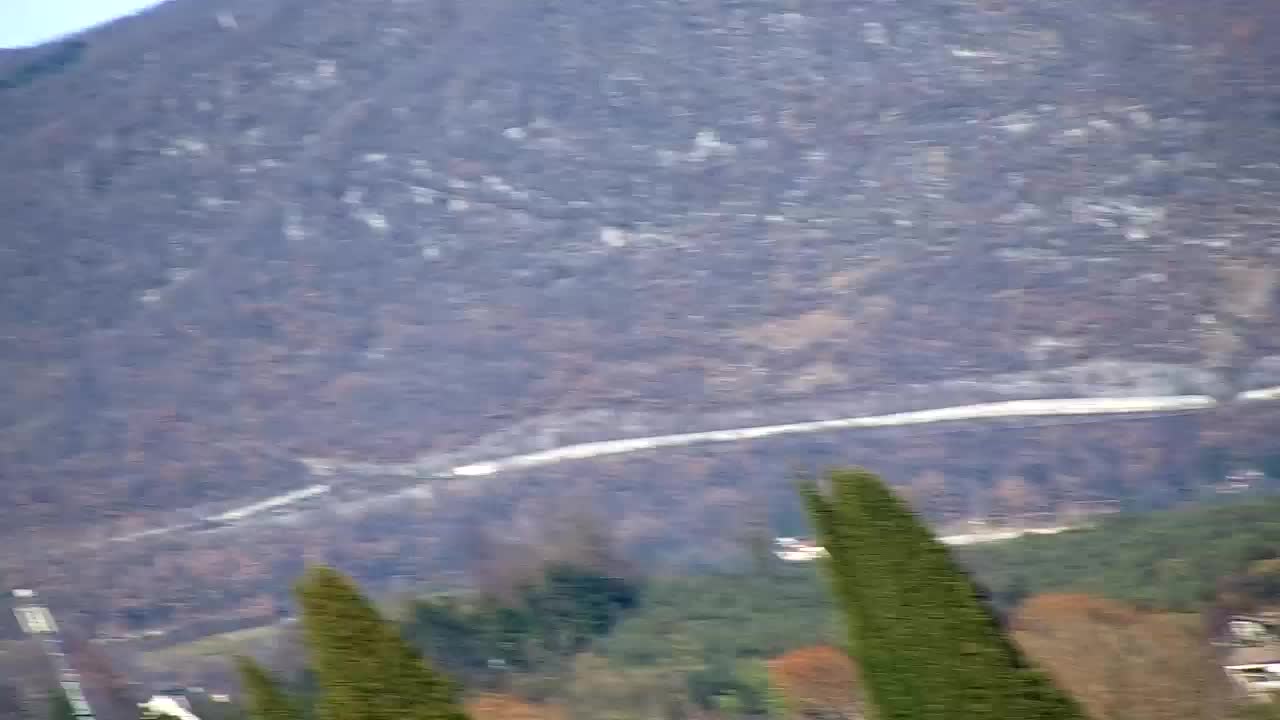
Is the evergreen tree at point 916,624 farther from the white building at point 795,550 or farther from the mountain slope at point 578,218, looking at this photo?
the mountain slope at point 578,218

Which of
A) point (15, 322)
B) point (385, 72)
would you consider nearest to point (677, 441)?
point (385, 72)

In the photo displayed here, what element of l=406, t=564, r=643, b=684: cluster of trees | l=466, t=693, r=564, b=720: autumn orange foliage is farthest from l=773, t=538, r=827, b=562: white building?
l=466, t=693, r=564, b=720: autumn orange foliage

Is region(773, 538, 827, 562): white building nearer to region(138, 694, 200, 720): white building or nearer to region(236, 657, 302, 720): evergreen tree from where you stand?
region(138, 694, 200, 720): white building

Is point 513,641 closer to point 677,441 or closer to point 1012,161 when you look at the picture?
point 677,441

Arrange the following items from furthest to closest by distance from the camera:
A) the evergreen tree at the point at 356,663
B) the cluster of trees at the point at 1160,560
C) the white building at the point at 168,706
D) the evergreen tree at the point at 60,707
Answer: the evergreen tree at the point at 60,707
the white building at the point at 168,706
the cluster of trees at the point at 1160,560
the evergreen tree at the point at 356,663

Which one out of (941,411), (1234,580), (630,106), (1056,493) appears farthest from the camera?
(630,106)

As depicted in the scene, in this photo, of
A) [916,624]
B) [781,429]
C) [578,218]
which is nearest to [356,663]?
[916,624]

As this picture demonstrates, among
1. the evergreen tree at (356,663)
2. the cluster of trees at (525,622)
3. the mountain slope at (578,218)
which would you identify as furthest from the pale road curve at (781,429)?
the evergreen tree at (356,663)

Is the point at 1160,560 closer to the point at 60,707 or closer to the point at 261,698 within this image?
the point at 261,698
